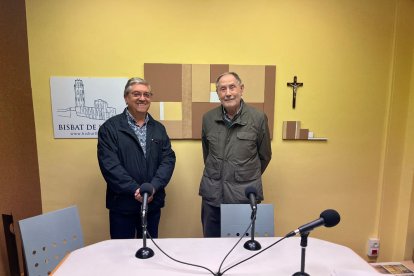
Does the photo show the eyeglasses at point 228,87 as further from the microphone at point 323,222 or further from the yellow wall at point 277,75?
the microphone at point 323,222

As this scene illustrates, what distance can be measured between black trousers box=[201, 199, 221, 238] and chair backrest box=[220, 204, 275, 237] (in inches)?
12.2

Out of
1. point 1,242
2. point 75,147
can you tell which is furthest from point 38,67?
point 1,242

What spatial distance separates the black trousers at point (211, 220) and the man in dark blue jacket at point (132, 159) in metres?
0.36

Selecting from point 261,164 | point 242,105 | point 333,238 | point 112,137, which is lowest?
point 333,238

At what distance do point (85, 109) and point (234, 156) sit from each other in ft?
4.56

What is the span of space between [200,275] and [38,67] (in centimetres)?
213

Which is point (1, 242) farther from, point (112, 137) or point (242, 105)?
point (242, 105)

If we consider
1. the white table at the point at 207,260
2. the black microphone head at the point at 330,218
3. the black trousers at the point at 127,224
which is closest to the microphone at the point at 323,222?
the black microphone head at the point at 330,218

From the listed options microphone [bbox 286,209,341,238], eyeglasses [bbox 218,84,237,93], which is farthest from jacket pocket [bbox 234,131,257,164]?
microphone [bbox 286,209,341,238]

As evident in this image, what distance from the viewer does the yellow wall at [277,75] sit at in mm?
2148

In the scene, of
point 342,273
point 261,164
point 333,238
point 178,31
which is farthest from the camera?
point 333,238

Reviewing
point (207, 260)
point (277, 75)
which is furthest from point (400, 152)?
point (207, 260)

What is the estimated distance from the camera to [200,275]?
3.64ft

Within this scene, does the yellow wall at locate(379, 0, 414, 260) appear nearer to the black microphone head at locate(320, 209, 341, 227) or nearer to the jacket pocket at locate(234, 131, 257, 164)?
the jacket pocket at locate(234, 131, 257, 164)
